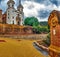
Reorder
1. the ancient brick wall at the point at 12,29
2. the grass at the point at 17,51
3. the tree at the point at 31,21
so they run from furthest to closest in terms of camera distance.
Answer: the tree at the point at 31,21 < the ancient brick wall at the point at 12,29 < the grass at the point at 17,51

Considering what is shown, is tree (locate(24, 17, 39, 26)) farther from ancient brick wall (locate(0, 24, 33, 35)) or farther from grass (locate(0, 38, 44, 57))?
grass (locate(0, 38, 44, 57))

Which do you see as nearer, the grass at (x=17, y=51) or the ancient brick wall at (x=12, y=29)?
the grass at (x=17, y=51)

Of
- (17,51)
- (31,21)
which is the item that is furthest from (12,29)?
(31,21)

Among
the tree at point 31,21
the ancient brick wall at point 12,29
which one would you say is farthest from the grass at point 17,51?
the tree at point 31,21

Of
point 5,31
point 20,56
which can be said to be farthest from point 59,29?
point 5,31

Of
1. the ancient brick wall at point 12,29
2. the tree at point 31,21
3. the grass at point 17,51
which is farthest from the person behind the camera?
the tree at point 31,21

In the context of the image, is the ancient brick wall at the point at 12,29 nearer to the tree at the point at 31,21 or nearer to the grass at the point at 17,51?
the tree at the point at 31,21

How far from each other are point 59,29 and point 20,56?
559 cm

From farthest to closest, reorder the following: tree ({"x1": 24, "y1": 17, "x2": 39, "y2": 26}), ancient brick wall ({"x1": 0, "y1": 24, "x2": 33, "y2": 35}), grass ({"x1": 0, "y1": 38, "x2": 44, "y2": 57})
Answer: tree ({"x1": 24, "y1": 17, "x2": 39, "y2": 26}) → ancient brick wall ({"x1": 0, "y1": 24, "x2": 33, "y2": 35}) → grass ({"x1": 0, "y1": 38, "x2": 44, "y2": 57})

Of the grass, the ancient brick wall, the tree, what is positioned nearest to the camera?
the grass

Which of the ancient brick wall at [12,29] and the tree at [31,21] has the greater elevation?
the tree at [31,21]

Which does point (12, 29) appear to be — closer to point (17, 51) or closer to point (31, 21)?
point (17, 51)

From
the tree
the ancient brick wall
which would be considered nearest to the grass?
the ancient brick wall

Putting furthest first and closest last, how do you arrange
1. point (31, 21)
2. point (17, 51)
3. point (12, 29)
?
point (31, 21), point (12, 29), point (17, 51)
